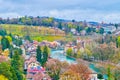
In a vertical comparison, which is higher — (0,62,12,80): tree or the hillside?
(0,62,12,80): tree

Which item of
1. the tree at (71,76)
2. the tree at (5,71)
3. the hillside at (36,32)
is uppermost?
the tree at (5,71)

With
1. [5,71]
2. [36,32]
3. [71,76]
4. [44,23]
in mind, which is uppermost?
[5,71]

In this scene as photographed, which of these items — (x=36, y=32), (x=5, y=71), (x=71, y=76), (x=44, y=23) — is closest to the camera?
(x=5, y=71)

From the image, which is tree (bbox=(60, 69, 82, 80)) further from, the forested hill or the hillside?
the forested hill

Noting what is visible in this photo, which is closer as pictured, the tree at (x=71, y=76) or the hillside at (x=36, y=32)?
the tree at (x=71, y=76)

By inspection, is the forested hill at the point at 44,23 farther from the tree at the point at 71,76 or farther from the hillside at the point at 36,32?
the tree at the point at 71,76

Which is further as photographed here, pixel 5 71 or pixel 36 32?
pixel 36 32

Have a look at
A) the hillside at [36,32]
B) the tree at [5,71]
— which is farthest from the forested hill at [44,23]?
the tree at [5,71]

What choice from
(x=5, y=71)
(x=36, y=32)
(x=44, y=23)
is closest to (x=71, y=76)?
(x=5, y=71)

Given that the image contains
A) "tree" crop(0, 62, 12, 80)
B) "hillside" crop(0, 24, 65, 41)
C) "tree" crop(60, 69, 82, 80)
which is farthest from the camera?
"hillside" crop(0, 24, 65, 41)

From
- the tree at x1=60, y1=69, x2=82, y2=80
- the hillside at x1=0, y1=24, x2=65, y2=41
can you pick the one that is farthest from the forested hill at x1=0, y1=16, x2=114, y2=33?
the tree at x1=60, y1=69, x2=82, y2=80

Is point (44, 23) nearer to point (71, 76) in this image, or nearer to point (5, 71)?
point (71, 76)

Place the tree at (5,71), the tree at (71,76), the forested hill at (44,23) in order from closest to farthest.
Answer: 1. the tree at (5,71)
2. the tree at (71,76)
3. the forested hill at (44,23)
